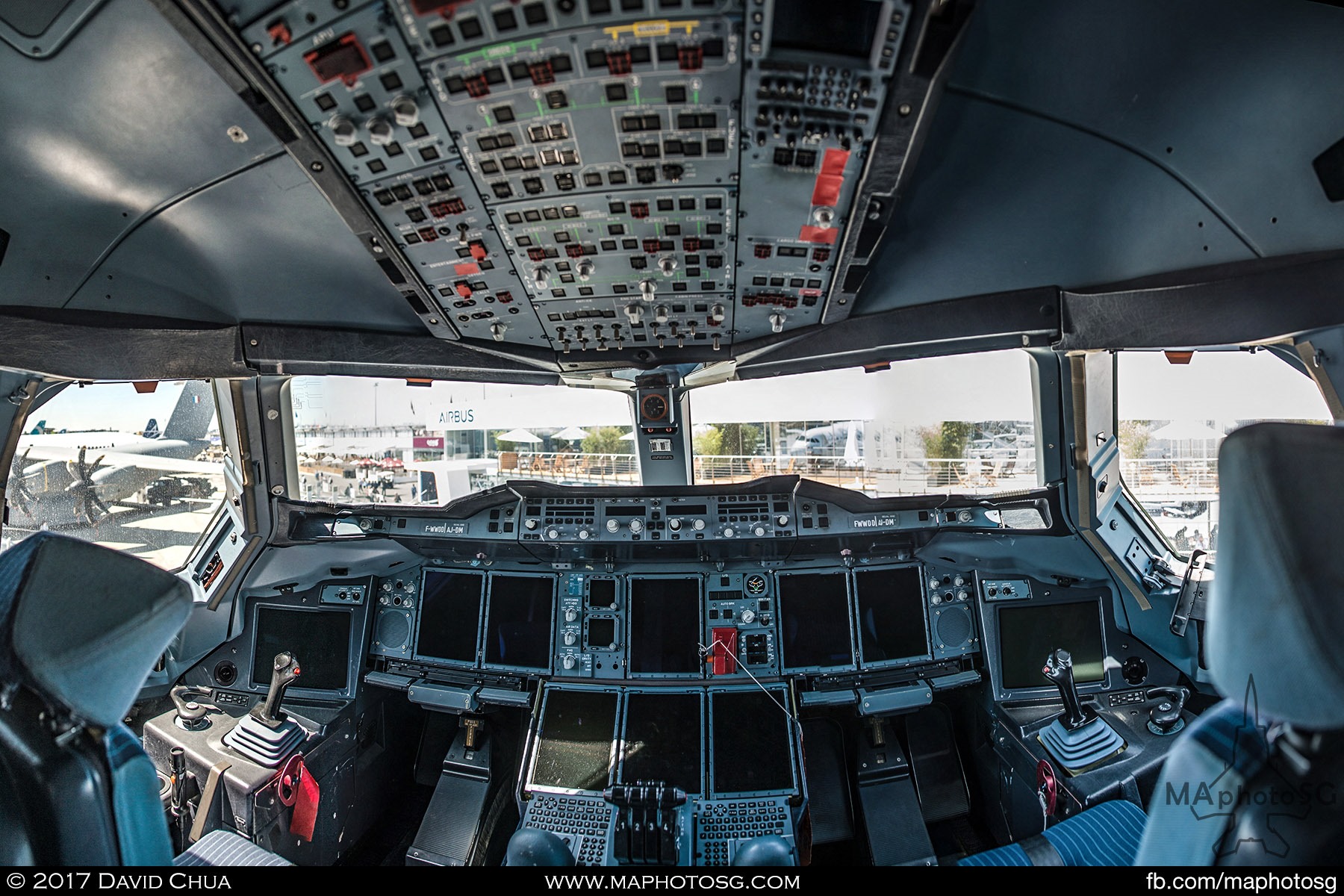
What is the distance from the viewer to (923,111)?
178 cm

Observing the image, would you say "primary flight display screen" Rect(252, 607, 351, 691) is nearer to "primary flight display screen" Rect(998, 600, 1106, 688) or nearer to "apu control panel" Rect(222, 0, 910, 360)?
"apu control panel" Rect(222, 0, 910, 360)

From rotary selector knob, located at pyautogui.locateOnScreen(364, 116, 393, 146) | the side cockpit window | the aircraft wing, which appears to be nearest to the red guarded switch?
rotary selector knob, located at pyautogui.locateOnScreen(364, 116, 393, 146)

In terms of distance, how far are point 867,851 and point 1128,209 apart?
342 centimetres

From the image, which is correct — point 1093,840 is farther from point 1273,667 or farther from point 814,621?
point 1273,667

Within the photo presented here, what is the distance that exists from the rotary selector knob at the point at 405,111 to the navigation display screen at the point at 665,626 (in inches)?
114

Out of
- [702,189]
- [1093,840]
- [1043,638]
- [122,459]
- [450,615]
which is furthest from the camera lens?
[450,615]

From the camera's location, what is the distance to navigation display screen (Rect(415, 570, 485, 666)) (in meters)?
3.93

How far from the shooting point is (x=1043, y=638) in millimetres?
3717

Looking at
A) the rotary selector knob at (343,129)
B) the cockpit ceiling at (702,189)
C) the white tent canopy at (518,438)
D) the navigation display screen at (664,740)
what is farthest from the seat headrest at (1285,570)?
the white tent canopy at (518,438)

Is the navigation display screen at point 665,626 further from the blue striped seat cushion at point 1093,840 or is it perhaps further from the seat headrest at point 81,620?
the seat headrest at point 81,620

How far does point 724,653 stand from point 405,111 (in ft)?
10.4

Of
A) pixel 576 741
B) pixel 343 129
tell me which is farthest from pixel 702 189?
pixel 576 741

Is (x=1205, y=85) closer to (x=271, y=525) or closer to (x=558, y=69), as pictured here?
(x=558, y=69)

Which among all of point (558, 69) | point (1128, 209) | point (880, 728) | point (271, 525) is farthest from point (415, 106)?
point (880, 728)
